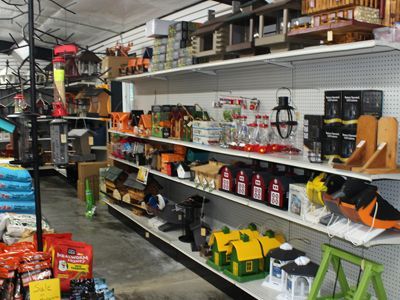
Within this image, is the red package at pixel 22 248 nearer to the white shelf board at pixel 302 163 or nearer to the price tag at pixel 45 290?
the price tag at pixel 45 290

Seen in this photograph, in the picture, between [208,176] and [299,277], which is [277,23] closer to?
[208,176]

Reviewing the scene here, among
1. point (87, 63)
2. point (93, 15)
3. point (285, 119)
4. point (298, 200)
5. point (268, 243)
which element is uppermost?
point (93, 15)

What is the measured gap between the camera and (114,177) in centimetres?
575

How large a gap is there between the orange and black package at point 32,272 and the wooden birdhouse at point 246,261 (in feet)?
4.49

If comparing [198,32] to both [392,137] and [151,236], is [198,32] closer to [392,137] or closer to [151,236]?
[392,137]

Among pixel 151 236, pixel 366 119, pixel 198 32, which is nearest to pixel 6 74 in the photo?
pixel 151 236

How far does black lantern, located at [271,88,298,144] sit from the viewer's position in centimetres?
316

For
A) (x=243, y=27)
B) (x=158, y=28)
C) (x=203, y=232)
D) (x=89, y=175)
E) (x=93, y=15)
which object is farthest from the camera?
(x=89, y=175)

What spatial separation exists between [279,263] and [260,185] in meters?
0.58

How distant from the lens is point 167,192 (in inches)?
221

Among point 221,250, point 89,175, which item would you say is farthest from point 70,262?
point 89,175

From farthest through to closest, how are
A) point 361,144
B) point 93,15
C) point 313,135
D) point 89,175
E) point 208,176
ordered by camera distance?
point 89,175
point 93,15
point 208,176
point 313,135
point 361,144

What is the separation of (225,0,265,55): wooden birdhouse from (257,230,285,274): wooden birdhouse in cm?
148

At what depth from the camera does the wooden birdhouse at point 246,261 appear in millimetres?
3242
